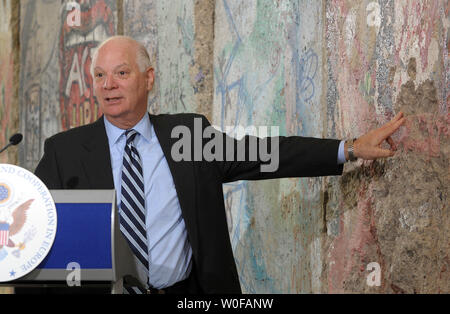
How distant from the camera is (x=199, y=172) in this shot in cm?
294

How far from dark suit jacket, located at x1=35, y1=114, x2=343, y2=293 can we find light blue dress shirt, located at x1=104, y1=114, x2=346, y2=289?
0.03 meters

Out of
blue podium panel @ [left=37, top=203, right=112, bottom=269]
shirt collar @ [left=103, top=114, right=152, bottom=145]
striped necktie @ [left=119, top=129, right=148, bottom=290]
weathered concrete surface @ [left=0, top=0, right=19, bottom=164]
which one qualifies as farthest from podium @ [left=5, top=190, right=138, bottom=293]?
weathered concrete surface @ [left=0, top=0, right=19, bottom=164]

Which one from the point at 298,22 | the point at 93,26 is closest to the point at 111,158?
the point at 298,22

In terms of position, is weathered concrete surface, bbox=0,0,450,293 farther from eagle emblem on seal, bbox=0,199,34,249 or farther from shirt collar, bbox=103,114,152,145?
eagle emblem on seal, bbox=0,199,34,249

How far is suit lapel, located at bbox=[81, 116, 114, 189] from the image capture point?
2.80 metres

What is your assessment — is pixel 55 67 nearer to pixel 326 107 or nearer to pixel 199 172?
pixel 326 107

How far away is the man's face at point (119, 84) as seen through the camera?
2.98 meters

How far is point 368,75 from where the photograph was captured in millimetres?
3266

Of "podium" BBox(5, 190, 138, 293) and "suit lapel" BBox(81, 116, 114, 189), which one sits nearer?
"podium" BBox(5, 190, 138, 293)

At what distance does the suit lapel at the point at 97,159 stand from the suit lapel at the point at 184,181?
23cm

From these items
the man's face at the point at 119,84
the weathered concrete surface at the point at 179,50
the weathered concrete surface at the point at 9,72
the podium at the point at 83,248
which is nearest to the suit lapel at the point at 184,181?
the man's face at the point at 119,84

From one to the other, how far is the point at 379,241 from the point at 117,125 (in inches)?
50.5

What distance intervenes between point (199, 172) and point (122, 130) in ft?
1.19

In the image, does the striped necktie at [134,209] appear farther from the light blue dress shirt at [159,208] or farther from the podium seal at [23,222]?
the podium seal at [23,222]
